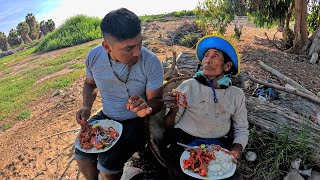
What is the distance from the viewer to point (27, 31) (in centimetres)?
2570

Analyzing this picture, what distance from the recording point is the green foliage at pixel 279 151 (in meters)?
3.04

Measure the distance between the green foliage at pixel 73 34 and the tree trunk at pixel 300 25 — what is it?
9927 millimetres

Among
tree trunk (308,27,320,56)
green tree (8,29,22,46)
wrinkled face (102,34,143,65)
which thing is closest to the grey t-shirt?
wrinkled face (102,34,143,65)

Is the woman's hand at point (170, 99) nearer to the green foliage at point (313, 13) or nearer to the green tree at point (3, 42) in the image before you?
the green foliage at point (313, 13)

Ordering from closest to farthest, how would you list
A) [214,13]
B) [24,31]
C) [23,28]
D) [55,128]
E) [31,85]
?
1. [55,128]
2. [31,85]
3. [214,13]
4. [23,28]
5. [24,31]

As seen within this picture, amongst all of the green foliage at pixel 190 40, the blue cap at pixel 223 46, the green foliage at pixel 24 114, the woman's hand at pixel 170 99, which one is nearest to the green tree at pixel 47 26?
the green foliage at pixel 190 40

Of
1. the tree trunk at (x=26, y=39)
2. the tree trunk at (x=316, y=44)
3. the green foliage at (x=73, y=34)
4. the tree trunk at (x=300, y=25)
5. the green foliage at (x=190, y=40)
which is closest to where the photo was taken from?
the tree trunk at (x=316, y=44)

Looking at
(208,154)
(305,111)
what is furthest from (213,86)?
(305,111)

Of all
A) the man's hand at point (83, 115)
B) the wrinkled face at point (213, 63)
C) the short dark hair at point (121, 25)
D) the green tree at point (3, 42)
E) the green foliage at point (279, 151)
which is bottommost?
the green tree at point (3, 42)

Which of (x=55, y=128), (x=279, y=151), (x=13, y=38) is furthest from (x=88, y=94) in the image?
(x=13, y=38)

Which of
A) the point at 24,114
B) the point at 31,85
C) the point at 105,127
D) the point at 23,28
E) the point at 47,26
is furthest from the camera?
the point at 47,26

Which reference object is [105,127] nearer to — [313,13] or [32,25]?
[313,13]

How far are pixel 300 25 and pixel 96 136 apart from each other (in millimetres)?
6678

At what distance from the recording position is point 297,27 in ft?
26.1
